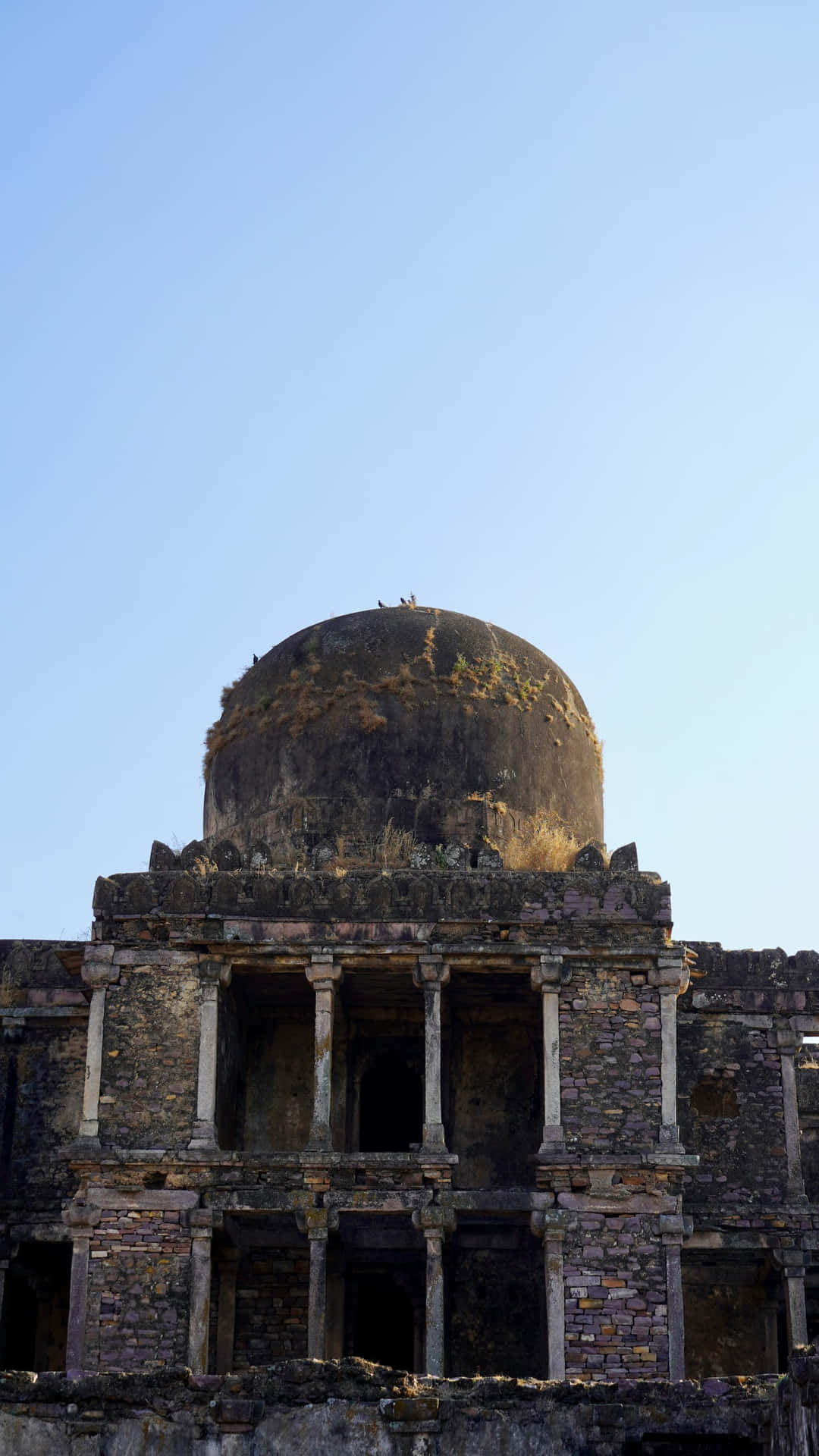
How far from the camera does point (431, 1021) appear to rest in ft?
69.3

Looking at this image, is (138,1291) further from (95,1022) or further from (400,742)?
(400,742)

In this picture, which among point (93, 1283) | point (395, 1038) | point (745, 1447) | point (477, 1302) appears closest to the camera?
point (745, 1447)

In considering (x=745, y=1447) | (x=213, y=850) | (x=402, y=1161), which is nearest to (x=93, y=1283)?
(x=402, y=1161)

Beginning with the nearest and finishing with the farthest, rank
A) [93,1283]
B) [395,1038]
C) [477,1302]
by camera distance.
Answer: [93,1283], [477,1302], [395,1038]

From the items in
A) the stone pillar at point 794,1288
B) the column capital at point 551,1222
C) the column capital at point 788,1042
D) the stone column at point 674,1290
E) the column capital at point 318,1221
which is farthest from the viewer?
the column capital at point 788,1042

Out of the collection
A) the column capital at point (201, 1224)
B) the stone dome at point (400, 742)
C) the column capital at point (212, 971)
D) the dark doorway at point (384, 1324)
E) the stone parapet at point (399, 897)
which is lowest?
the dark doorway at point (384, 1324)

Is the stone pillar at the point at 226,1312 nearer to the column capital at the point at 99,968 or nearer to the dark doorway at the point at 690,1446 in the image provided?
the column capital at the point at 99,968

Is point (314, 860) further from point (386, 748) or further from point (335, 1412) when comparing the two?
point (335, 1412)

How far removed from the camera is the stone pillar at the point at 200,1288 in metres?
19.4

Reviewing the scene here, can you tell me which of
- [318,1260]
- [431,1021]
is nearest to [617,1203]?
[431,1021]

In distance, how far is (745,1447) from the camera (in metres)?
15.2

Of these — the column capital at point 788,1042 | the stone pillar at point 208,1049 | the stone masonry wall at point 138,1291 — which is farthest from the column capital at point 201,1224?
the column capital at point 788,1042

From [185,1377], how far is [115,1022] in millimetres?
5665

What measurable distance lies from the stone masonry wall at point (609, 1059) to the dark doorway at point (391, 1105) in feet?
9.96
